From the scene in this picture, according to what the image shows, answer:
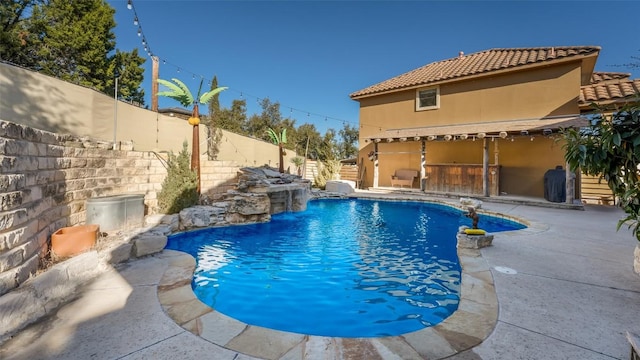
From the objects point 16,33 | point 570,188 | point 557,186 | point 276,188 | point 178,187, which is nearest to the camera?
point 178,187

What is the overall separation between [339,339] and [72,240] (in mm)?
3641

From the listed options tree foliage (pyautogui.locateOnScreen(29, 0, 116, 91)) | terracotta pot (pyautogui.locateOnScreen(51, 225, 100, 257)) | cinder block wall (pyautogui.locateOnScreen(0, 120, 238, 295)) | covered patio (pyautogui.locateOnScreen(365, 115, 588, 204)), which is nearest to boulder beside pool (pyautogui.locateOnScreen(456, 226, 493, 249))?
cinder block wall (pyautogui.locateOnScreen(0, 120, 238, 295))

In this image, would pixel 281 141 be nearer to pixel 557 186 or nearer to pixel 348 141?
pixel 557 186

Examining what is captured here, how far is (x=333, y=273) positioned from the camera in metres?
4.26

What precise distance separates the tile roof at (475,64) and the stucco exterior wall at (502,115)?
49 cm

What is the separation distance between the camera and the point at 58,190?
3947 millimetres

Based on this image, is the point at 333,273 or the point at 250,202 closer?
the point at 333,273

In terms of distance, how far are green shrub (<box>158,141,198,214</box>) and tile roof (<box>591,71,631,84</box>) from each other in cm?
→ 1680

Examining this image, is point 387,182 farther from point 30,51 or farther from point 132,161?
point 30,51

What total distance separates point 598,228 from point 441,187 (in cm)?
642

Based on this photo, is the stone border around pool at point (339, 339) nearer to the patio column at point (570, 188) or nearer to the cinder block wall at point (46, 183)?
the cinder block wall at point (46, 183)

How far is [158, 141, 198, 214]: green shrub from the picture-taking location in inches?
263

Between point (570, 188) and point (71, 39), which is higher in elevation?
point (71, 39)

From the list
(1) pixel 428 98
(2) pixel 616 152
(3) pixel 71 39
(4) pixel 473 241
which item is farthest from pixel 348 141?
(2) pixel 616 152
